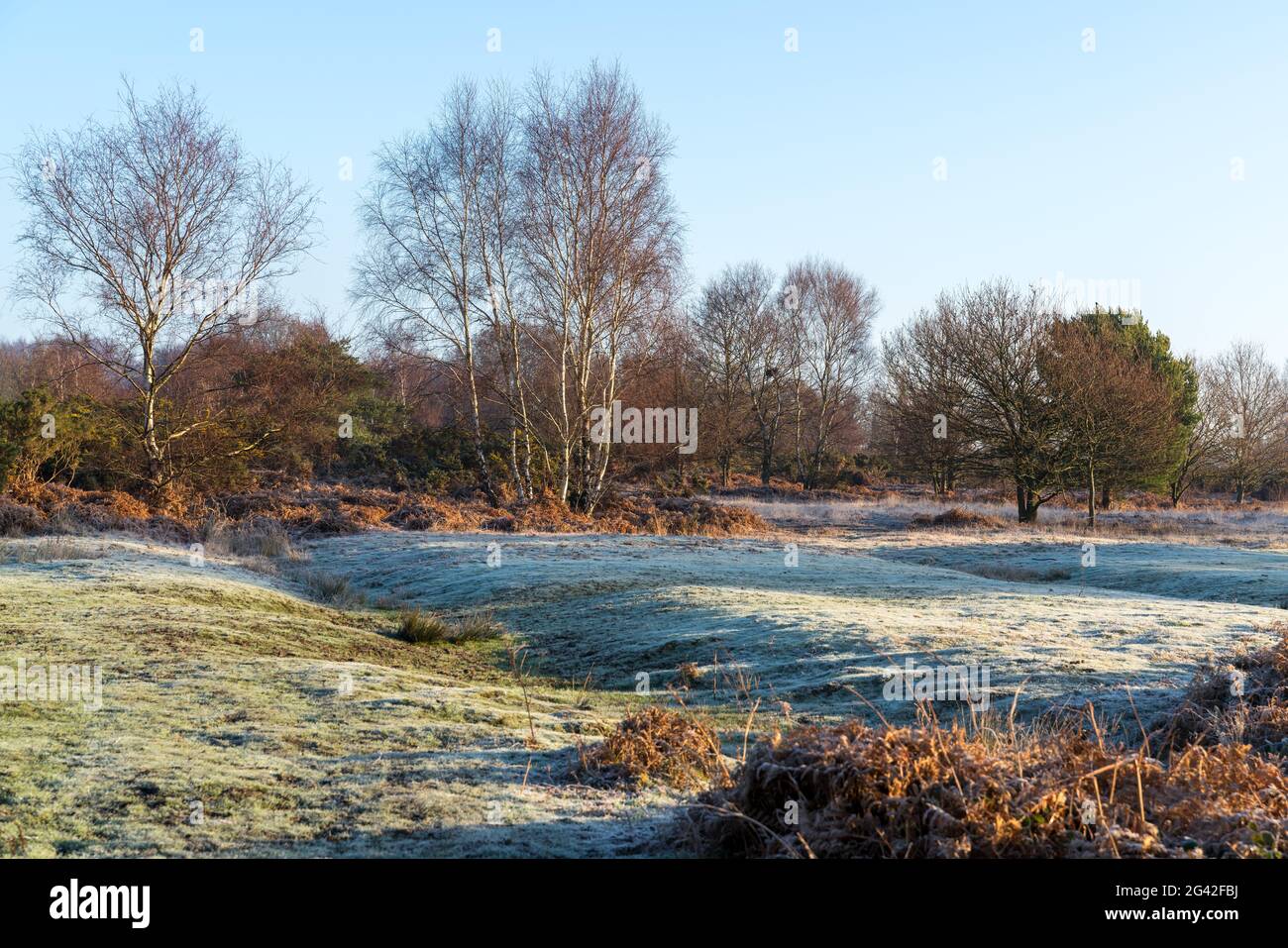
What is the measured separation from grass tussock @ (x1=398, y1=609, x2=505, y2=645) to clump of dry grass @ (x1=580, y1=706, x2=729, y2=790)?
6.92 m

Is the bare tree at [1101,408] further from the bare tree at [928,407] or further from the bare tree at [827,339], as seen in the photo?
the bare tree at [827,339]

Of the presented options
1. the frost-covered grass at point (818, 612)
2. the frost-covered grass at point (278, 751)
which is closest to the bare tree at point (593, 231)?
the frost-covered grass at point (818, 612)

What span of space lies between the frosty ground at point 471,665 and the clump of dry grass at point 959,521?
37.2ft

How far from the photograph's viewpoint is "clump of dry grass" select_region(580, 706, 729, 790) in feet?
18.9

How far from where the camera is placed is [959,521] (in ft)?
116

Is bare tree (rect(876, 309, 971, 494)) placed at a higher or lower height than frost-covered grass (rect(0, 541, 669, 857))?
higher

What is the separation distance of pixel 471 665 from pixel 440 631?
1462 millimetres

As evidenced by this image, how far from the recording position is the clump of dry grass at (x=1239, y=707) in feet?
21.0

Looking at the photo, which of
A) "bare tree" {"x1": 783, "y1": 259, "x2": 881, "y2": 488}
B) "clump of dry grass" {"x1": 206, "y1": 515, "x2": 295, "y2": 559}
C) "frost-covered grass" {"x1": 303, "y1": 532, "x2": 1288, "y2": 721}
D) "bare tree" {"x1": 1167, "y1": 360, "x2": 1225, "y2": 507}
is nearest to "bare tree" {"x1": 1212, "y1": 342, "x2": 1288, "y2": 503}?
"bare tree" {"x1": 1167, "y1": 360, "x2": 1225, "y2": 507}

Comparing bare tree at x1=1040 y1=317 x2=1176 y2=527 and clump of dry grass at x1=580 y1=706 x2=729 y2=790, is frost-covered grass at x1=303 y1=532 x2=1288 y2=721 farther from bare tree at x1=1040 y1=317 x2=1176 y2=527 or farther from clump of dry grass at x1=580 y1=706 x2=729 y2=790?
bare tree at x1=1040 y1=317 x2=1176 y2=527

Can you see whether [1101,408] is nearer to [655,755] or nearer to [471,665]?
[471,665]

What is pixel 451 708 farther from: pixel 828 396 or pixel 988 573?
pixel 828 396
